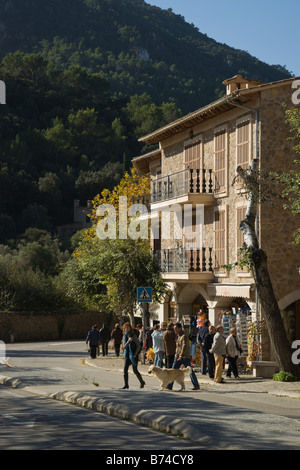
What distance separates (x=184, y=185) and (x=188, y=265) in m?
3.31

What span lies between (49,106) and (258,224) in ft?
264

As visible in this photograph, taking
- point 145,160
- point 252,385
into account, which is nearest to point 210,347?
point 252,385

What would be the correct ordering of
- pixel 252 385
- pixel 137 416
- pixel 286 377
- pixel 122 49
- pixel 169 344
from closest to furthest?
pixel 137 416
pixel 252 385
pixel 169 344
pixel 286 377
pixel 122 49

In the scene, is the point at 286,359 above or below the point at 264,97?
below

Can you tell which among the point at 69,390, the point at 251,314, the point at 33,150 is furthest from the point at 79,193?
the point at 69,390

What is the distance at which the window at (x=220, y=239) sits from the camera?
2723cm

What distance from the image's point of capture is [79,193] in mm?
89500

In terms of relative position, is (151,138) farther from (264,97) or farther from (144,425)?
(144,425)

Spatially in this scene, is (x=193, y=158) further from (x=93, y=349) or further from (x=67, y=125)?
(x=67, y=125)

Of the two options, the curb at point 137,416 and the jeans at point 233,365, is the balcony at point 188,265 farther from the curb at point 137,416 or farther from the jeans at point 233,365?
the curb at point 137,416

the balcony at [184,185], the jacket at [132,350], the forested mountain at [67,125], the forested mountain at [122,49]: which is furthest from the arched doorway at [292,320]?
the forested mountain at [122,49]

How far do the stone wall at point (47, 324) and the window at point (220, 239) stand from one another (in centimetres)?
2220

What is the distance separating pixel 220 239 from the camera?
90.5 ft
